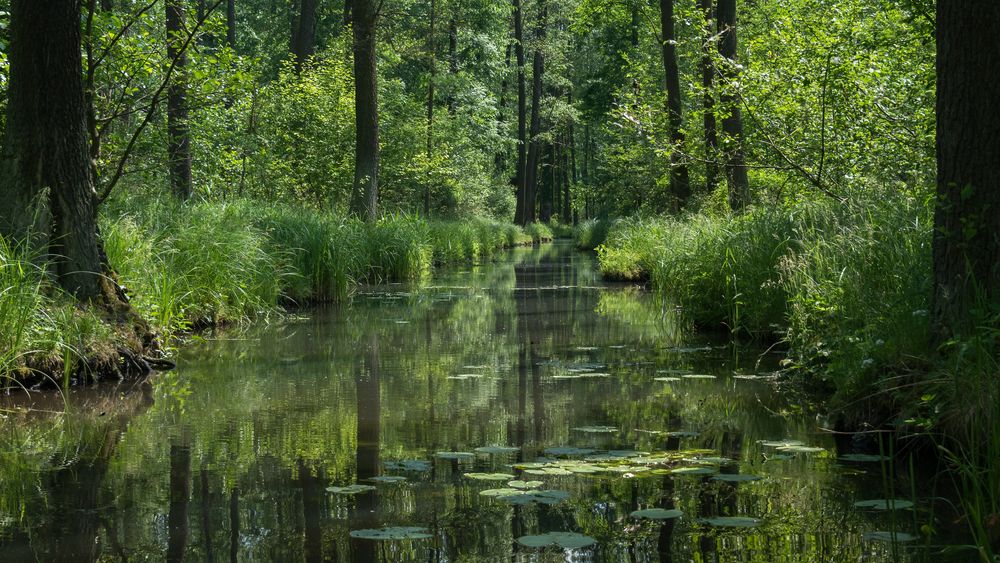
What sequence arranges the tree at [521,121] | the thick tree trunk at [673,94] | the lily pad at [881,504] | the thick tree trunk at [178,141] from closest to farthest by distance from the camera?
the lily pad at [881,504], the thick tree trunk at [178,141], the thick tree trunk at [673,94], the tree at [521,121]

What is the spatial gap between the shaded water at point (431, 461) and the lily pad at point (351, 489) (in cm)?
5

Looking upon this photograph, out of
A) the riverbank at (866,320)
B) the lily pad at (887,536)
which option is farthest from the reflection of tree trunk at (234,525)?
the riverbank at (866,320)

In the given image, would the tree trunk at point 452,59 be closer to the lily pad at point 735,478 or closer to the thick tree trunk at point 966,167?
the thick tree trunk at point 966,167

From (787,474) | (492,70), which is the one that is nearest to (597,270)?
(787,474)

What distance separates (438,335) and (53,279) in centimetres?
394

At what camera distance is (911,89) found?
9180 mm

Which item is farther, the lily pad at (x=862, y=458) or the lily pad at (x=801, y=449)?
the lily pad at (x=801, y=449)

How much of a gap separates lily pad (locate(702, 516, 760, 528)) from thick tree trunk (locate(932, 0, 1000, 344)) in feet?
5.30

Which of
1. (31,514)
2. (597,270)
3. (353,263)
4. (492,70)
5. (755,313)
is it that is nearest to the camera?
(31,514)

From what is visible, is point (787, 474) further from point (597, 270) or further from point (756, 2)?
point (756, 2)

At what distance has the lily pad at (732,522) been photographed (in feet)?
12.1

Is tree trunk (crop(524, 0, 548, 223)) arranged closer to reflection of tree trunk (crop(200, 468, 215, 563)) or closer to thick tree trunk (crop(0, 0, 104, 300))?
thick tree trunk (crop(0, 0, 104, 300))

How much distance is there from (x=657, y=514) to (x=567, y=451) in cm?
119

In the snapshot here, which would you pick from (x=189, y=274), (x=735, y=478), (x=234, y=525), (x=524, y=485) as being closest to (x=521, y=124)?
(x=189, y=274)
